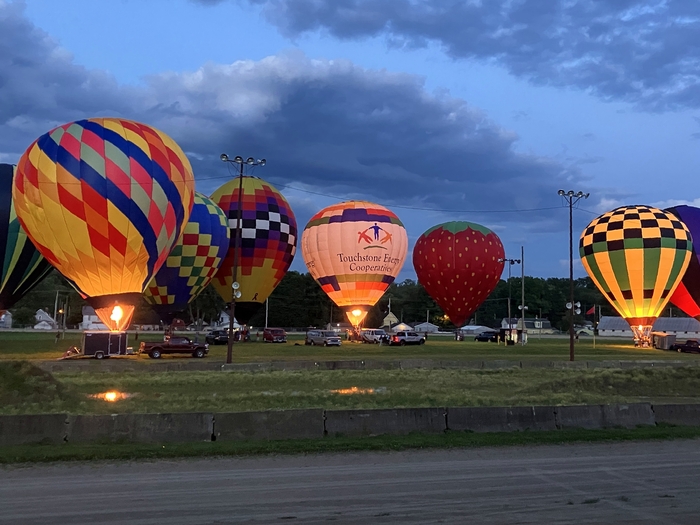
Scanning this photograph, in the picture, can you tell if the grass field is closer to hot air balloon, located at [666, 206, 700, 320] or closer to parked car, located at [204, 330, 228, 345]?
parked car, located at [204, 330, 228, 345]

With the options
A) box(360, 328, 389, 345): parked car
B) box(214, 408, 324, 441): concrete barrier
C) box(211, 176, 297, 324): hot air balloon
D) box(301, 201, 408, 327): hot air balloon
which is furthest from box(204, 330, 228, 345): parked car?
box(214, 408, 324, 441): concrete barrier

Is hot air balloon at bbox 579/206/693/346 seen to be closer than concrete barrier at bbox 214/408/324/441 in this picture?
No

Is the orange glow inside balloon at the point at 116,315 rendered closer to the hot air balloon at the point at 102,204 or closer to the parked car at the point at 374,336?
the hot air balloon at the point at 102,204

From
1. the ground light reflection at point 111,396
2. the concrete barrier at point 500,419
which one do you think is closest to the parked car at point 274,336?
the ground light reflection at point 111,396

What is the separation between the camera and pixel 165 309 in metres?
42.9

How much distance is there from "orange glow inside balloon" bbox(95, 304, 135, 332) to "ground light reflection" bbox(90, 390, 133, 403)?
13.3 metres

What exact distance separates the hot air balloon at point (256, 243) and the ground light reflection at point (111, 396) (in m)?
28.2

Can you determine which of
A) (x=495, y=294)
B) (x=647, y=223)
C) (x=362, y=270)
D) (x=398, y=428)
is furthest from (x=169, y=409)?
(x=495, y=294)

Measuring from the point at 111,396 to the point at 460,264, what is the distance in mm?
42332

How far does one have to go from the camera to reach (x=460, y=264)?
55.9m

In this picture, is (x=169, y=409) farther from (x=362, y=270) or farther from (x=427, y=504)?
(x=362, y=270)

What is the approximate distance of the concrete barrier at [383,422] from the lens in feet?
39.7

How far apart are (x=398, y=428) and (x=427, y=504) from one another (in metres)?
4.79

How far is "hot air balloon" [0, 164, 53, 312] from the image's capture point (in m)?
34.6
